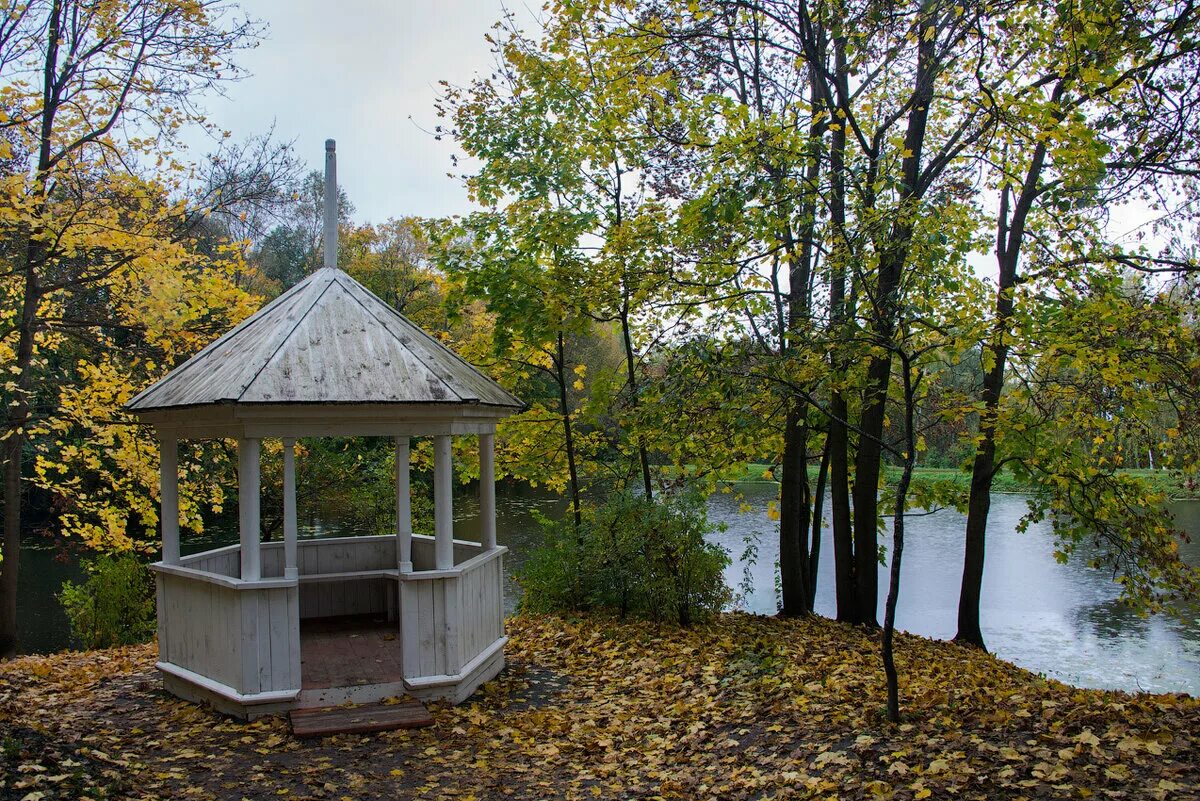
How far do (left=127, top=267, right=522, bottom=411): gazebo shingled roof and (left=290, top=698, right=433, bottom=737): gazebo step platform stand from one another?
97.9 inches

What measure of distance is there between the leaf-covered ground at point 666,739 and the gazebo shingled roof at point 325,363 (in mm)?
2573

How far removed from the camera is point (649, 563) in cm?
999

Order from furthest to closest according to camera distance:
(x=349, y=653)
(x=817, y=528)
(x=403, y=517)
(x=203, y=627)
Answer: (x=817, y=528) < (x=349, y=653) < (x=403, y=517) < (x=203, y=627)

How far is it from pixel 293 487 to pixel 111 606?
701 cm

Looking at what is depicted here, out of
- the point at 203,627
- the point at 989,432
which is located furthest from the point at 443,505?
the point at 989,432

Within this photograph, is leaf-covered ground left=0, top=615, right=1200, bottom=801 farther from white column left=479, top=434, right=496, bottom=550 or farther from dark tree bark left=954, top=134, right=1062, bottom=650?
dark tree bark left=954, top=134, right=1062, bottom=650

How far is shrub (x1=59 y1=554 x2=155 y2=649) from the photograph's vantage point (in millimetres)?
12469

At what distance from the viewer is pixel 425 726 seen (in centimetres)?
674

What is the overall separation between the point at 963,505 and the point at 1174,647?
19.0 feet

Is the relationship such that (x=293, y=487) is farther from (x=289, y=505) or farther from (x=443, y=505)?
(x=443, y=505)

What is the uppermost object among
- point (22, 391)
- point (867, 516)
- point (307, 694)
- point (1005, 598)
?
point (22, 391)

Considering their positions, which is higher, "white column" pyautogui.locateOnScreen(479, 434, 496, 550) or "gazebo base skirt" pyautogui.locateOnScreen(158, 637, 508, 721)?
"white column" pyautogui.locateOnScreen(479, 434, 496, 550)

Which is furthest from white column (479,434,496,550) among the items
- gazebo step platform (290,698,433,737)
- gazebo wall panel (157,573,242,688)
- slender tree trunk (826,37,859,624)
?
slender tree trunk (826,37,859,624)

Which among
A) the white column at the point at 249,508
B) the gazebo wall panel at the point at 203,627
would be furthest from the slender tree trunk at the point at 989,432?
the gazebo wall panel at the point at 203,627
